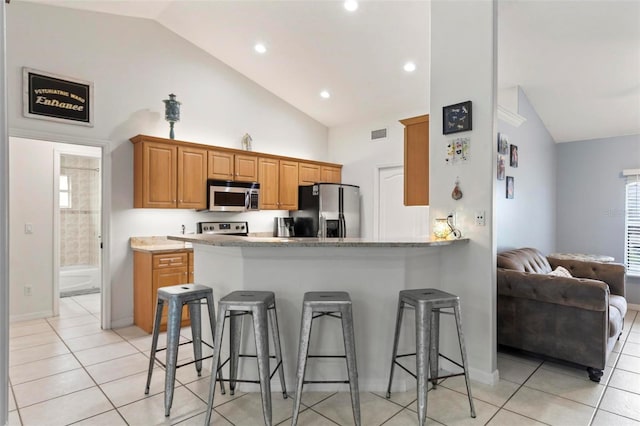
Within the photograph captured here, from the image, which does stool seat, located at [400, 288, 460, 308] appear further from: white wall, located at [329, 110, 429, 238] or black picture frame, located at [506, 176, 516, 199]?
white wall, located at [329, 110, 429, 238]

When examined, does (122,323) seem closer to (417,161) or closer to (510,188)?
(417,161)

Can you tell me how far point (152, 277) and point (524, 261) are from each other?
3.92 m

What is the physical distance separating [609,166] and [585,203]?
57 cm

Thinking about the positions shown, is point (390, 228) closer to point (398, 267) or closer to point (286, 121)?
point (286, 121)

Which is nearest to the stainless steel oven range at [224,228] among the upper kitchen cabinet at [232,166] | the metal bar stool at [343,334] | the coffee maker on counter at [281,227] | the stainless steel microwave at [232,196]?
the stainless steel microwave at [232,196]

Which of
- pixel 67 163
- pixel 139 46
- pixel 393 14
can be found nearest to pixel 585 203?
pixel 393 14

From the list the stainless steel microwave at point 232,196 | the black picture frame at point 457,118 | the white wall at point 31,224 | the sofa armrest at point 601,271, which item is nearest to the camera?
the black picture frame at point 457,118

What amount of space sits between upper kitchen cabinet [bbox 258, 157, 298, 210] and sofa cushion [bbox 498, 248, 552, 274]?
3131 millimetres

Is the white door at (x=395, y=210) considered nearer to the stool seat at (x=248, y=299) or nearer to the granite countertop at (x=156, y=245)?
the granite countertop at (x=156, y=245)

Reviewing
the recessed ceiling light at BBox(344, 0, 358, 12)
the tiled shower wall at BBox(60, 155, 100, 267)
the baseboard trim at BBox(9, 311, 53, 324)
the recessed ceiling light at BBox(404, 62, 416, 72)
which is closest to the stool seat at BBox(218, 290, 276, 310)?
the recessed ceiling light at BBox(344, 0, 358, 12)

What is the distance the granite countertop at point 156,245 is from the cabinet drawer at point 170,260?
59 millimetres

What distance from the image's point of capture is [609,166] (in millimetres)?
4824

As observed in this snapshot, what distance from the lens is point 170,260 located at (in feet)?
12.9

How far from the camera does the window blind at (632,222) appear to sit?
182 inches
